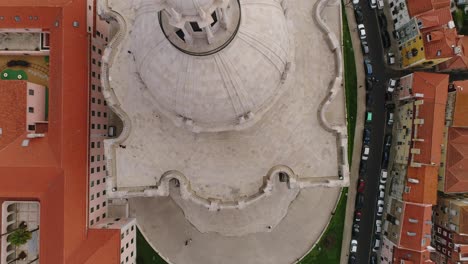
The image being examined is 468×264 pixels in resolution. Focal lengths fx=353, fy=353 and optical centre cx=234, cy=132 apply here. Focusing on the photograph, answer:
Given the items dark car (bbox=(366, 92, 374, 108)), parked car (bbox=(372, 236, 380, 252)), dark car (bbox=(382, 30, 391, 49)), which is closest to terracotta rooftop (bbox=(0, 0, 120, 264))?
parked car (bbox=(372, 236, 380, 252))

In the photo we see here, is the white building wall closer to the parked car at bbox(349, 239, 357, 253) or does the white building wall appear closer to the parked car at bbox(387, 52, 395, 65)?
the parked car at bbox(349, 239, 357, 253)


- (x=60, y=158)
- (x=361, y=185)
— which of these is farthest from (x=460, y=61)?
(x=60, y=158)

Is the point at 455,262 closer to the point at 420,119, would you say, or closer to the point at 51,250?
the point at 420,119

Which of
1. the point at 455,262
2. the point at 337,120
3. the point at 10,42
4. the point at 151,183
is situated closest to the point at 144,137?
the point at 151,183

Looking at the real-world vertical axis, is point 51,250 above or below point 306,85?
below

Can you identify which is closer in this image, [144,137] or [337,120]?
[144,137]

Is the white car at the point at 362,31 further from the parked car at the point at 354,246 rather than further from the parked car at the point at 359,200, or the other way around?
the parked car at the point at 354,246
